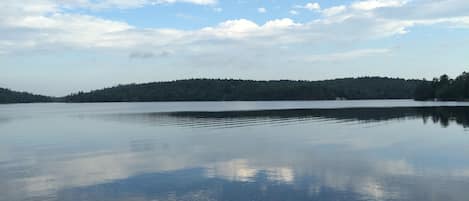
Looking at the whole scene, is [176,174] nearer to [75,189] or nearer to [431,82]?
[75,189]

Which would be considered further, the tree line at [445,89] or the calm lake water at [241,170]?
the tree line at [445,89]

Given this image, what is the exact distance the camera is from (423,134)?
37312mm

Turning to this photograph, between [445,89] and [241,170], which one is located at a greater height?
[445,89]

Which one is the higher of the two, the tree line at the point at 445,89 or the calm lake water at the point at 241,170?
the tree line at the point at 445,89

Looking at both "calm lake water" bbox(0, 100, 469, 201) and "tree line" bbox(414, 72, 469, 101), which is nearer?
"calm lake water" bbox(0, 100, 469, 201)

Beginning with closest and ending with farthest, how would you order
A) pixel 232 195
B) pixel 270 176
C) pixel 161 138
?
1. pixel 232 195
2. pixel 270 176
3. pixel 161 138

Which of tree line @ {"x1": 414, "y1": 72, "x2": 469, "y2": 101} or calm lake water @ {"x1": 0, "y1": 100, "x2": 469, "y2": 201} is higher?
tree line @ {"x1": 414, "y1": 72, "x2": 469, "y2": 101}

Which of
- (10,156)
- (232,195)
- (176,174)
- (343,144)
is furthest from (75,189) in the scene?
(343,144)

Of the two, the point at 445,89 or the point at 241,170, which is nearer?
the point at 241,170

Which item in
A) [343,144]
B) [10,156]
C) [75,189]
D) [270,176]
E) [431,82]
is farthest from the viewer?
[431,82]

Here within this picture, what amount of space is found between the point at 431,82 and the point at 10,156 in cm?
16368

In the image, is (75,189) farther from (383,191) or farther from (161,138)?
(161,138)

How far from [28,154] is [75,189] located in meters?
12.3

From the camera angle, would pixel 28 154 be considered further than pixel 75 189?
Yes
